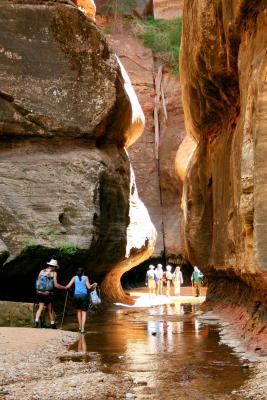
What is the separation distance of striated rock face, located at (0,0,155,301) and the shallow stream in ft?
8.67

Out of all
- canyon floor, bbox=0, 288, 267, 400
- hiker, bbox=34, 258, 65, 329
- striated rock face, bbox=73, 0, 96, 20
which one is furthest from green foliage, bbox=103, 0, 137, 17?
canyon floor, bbox=0, 288, 267, 400

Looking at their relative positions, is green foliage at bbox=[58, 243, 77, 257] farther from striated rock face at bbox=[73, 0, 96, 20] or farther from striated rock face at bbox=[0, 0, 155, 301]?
striated rock face at bbox=[73, 0, 96, 20]

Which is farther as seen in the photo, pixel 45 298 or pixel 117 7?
pixel 117 7

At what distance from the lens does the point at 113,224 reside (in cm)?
1669

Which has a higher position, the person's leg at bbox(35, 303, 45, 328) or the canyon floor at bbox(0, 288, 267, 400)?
the person's leg at bbox(35, 303, 45, 328)

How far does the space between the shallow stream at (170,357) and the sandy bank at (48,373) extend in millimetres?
245

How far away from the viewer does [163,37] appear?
41.7 meters

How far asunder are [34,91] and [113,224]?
15.4ft

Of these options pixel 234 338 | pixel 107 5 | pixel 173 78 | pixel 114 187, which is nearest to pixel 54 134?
pixel 114 187

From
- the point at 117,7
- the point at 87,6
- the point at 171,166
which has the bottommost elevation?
the point at 171,166

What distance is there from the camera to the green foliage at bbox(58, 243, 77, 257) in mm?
13562

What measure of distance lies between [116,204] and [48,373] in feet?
35.4

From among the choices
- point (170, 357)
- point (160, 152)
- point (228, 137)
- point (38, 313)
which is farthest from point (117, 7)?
point (170, 357)

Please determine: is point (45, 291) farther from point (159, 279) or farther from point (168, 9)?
point (168, 9)
